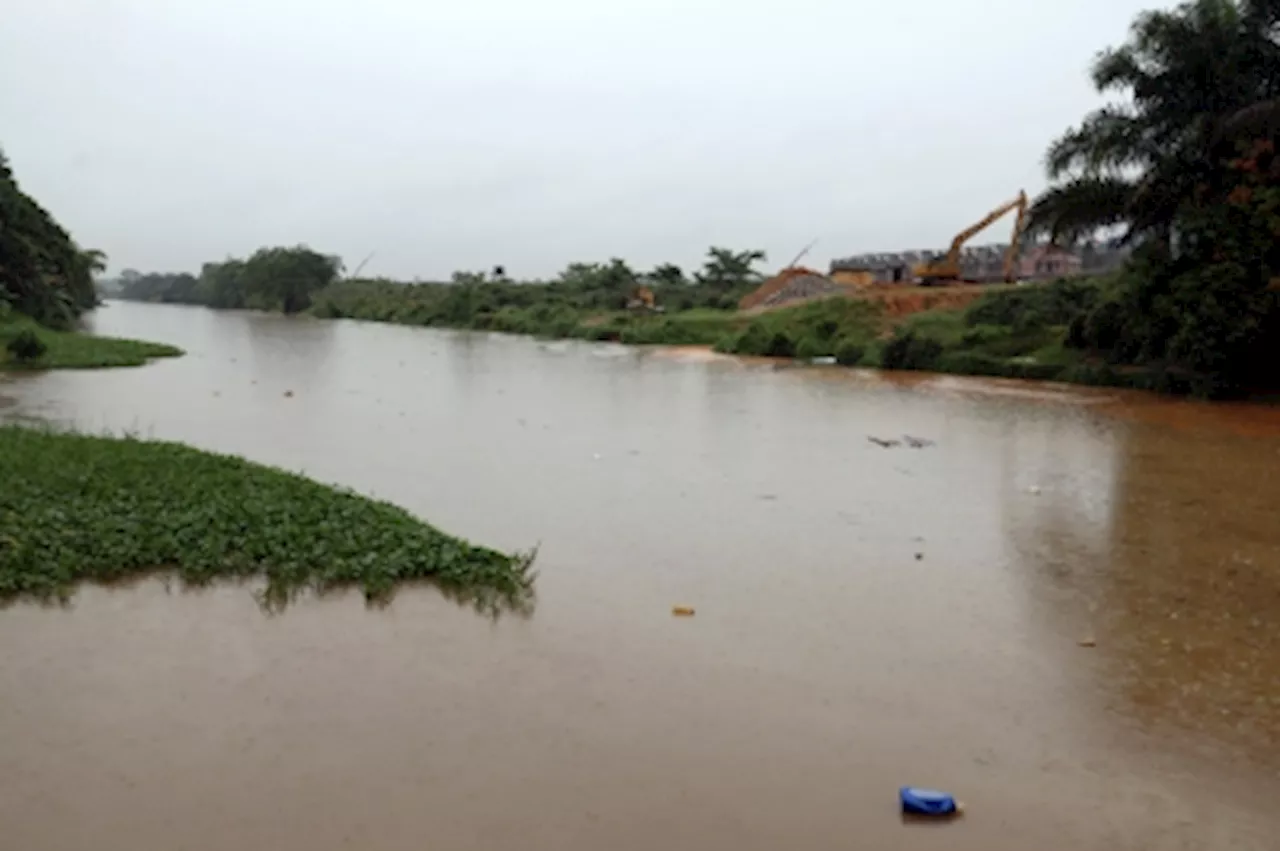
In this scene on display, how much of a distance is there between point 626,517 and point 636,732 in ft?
15.1

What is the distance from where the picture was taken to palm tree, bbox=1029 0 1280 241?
20.0 m

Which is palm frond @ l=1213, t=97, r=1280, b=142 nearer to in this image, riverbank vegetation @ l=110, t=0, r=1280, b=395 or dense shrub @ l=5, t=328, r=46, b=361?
riverbank vegetation @ l=110, t=0, r=1280, b=395

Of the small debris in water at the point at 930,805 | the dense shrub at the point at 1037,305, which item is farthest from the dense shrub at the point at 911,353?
the small debris in water at the point at 930,805

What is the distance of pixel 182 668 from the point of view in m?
5.43

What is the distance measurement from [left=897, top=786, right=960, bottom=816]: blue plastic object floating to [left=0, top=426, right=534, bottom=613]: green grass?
10.2 feet

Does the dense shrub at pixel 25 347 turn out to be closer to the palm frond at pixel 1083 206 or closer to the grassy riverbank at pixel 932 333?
the grassy riverbank at pixel 932 333

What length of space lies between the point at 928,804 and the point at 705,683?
1572mm

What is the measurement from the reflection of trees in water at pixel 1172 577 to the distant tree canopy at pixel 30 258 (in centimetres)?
2589

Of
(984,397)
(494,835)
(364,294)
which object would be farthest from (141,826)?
(364,294)

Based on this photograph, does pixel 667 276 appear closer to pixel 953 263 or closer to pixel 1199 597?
pixel 953 263

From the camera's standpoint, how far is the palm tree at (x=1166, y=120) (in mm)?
19969

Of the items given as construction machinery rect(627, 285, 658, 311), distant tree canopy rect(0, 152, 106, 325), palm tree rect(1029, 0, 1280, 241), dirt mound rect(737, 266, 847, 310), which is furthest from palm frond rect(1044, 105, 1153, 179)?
construction machinery rect(627, 285, 658, 311)

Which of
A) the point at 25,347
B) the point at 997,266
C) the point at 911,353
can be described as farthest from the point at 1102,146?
the point at 997,266

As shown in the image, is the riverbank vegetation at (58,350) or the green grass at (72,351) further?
the green grass at (72,351)
